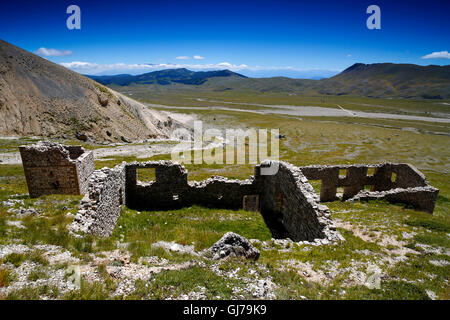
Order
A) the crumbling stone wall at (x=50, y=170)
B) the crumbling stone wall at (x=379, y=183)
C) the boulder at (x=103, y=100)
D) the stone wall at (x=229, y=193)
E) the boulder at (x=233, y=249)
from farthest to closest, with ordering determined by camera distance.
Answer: the boulder at (x=103, y=100) < the crumbling stone wall at (x=379, y=183) < the crumbling stone wall at (x=50, y=170) < the stone wall at (x=229, y=193) < the boulder at (x=233, y=249)

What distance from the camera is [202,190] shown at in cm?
2033

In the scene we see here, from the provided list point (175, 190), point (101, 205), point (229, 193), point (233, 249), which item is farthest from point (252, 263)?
point (175, 190)

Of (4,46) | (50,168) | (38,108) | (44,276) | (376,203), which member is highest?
(4,46)

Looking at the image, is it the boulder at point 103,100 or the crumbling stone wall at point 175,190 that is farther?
the boulder at point 103,100

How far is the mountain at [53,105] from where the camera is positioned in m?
43.8

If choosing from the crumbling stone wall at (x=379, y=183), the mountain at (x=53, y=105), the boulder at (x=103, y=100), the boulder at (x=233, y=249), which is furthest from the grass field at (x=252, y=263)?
the boulder at (x=103, y=100)

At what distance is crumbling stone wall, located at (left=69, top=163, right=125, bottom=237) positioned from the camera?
11062mm

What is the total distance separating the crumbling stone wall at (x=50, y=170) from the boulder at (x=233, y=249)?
12.9m

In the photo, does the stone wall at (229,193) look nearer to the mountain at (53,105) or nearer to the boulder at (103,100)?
the mountain at (53,105)

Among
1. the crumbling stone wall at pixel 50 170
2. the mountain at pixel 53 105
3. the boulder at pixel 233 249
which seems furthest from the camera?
the mountain at pixel 53 105

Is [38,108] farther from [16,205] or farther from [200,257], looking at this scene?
[200,257]

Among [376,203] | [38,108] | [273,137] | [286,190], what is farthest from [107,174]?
[273,137]
